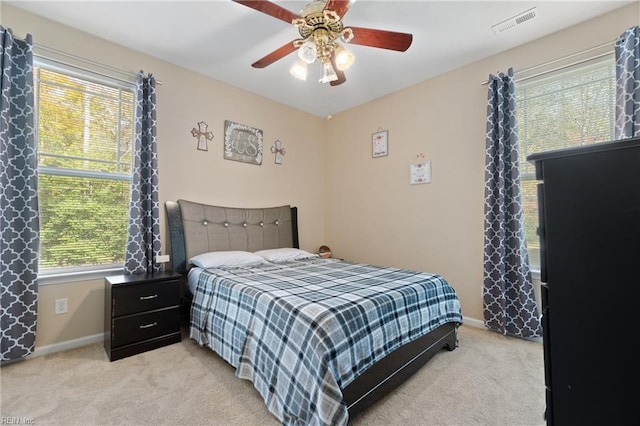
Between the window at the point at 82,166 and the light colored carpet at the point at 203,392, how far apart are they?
0.86m

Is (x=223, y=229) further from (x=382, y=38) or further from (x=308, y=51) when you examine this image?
(x=382, y=38)

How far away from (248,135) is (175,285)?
81.1 inches

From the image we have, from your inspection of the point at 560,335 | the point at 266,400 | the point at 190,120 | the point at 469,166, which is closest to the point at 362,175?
the point at 469,166

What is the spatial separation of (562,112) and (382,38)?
Answer: 6.27 ft

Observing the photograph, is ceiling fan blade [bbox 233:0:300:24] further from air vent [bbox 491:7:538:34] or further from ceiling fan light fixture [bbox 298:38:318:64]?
air vent [bbox 491:7:538:34]

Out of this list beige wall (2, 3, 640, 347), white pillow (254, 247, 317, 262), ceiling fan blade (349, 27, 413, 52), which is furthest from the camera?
white pillow (254, 247, 317, 262)

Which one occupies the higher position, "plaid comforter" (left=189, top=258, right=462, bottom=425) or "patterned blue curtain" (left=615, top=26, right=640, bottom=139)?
"patterned blue curtain" (left=615, top=26, right=640, bottom=139)

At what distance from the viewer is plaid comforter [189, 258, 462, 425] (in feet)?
4.70

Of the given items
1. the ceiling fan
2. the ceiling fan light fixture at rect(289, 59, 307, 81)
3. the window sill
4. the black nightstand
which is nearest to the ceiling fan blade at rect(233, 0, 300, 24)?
the ceiling fan

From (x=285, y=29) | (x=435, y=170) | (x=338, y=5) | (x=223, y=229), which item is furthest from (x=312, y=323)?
(x=435, y=170)

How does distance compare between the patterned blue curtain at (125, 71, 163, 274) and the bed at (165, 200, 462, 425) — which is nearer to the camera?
the bed at (165, 200, 462, 425)

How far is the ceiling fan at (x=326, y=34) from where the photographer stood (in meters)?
1.69

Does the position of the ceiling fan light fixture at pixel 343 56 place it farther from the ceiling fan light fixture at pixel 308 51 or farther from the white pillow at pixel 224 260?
the white pillow at pixel 224 260

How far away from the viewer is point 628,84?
81.9 inches
